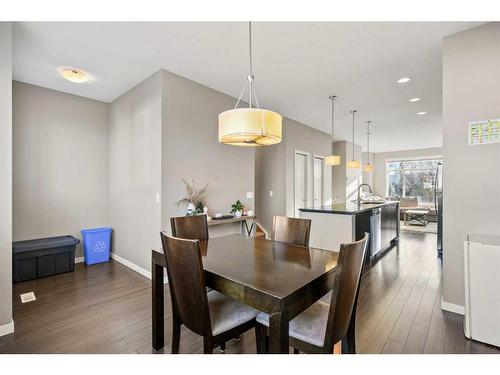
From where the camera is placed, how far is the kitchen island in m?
3.30

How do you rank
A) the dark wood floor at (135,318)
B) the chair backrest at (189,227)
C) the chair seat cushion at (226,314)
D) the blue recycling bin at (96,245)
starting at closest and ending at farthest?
the chair seat cushion at (226,314)
the dark wood floor at (135,318)
the chair backrest at (189,227)
the blue recycling bin at (96,245)

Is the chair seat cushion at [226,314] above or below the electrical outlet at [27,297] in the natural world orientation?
above

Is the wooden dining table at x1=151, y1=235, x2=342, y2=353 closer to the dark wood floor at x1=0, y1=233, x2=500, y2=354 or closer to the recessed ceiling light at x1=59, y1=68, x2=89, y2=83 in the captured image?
the dark wood floor at x1=0, y1=233, x2=500, y2=354

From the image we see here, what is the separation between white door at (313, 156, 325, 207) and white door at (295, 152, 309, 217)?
42 centimetres

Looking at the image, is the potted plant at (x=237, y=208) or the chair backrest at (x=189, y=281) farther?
the potted plant at (x=237, y=208)

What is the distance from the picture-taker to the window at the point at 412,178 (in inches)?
358

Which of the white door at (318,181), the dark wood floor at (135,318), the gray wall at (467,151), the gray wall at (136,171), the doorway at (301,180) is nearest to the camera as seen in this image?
the dark wood floor at (135,318)

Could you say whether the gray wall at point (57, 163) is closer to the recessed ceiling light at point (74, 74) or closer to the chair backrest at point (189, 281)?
A: the recessed ceiling light at point (74, 74)

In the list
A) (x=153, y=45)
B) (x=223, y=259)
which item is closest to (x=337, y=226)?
(x=223, y=259)

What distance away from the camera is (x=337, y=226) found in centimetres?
340

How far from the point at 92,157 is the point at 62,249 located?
4.95 feet

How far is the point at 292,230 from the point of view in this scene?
2.20 m

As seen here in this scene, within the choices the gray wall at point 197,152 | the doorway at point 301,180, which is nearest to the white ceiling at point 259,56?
the gray wall at point 197,152

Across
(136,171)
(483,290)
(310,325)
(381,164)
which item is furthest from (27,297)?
(381,164)
